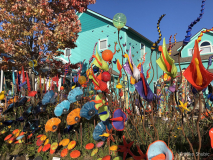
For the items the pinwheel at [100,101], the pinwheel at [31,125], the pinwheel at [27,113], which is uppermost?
the pinwheel at [100,101]

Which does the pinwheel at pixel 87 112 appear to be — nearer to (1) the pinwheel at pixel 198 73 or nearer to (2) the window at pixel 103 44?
(1) the pinwheel at pixel 198 73

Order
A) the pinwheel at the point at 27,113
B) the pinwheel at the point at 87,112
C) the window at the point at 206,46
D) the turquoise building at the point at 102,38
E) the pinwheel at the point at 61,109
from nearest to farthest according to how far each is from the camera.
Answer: the pinwheel at the point at 87,112, the pinwheel at the point at 61,109, the pinwheel at the point at 27,113, the turquoise building at the point at 102,38, the window at the point at 206,46

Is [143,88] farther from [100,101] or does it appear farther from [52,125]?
[52,125]

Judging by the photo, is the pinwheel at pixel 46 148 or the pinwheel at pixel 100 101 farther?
the pinwheel at pixel 46 148

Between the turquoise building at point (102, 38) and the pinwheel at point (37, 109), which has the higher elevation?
the turquoise building at point (102, 38)

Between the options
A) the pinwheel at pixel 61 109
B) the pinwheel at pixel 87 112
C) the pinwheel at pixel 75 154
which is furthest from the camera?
the pinwheel at pixel 61 109

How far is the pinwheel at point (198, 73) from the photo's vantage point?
0.89 m

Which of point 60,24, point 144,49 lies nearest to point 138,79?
point 60,24

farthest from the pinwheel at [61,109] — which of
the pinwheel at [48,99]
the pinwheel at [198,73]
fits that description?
the pinwheel at [198,73]

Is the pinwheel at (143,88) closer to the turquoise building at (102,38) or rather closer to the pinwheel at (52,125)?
the pinwheel at (52,125)

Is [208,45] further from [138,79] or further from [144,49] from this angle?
[138,79]

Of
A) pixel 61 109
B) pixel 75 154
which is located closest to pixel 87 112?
pixel 61 109

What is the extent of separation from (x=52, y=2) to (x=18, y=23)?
1814 millimetres

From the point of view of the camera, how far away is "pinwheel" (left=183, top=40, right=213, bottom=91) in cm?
89
